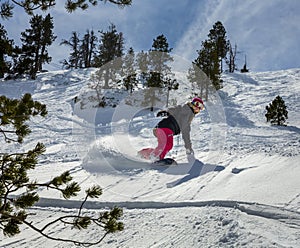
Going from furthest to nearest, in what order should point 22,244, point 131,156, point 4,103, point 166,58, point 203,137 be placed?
point 166,58, point 203,137, point 131,156, point 22,244, point 4,103

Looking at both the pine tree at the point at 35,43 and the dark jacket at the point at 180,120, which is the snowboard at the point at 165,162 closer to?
the dark jacket at the point at 180,120

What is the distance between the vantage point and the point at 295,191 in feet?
11.4

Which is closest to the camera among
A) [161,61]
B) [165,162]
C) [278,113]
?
[165,162]

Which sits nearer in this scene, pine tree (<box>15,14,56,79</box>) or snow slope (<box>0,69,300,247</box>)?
snow slope (<box>0,69,300,247</box>)

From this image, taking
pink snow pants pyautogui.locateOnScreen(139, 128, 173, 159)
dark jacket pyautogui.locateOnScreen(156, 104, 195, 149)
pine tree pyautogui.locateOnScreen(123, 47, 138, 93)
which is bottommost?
pink snow pants pyautogui.locateOnScreen(139, 128, 173, 159)

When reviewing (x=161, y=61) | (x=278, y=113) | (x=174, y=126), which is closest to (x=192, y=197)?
(x=174, y=126)

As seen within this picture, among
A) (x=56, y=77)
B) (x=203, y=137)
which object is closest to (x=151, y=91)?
(x=203, y=137)

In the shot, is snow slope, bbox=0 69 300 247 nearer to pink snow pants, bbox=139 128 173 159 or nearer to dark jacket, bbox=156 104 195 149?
pink snow pants, bbox=139 128 173 159

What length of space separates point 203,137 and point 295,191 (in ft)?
20.3

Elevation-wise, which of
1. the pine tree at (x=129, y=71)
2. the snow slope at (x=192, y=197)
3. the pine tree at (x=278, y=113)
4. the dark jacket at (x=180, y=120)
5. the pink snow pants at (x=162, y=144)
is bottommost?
the snow slope at (x=192, y=197)

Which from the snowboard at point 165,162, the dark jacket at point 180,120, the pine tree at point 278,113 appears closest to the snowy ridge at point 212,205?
the snowboard at point 165,162

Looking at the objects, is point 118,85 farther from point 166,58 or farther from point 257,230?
point 257,230

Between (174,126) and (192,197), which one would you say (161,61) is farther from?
(192,197)

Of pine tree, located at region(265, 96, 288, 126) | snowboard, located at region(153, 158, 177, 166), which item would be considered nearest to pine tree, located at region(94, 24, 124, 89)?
pine tree, located at region(265, 96, 288, 126)
